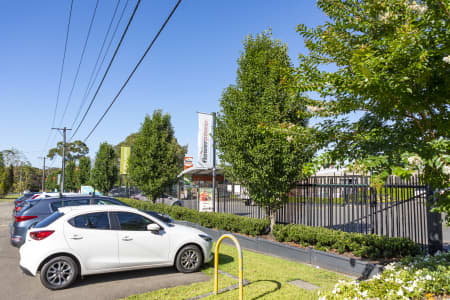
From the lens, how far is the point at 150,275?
666 cm

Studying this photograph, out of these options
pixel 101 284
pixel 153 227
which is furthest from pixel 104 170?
pixel 101 284

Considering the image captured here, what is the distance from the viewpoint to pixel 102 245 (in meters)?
6.12

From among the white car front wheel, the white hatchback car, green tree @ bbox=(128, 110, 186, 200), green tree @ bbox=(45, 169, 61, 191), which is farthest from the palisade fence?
green tree @ bbox=(45, 169, 61, 191)

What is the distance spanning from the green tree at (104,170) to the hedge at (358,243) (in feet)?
88.1

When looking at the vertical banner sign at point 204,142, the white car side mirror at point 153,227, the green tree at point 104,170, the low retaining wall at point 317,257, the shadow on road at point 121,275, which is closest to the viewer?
the shadow on road at point 121,275

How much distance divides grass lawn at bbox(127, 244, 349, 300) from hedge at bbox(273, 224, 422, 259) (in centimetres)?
87

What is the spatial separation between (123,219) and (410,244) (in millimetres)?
6545

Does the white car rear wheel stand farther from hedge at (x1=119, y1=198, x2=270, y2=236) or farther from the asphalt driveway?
hedge at (x1=119, y1=198, x2=270, y2=236)

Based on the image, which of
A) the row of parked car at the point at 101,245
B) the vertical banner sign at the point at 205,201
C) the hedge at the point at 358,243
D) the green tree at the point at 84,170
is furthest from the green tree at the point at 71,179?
the hedge at the point at 358,243

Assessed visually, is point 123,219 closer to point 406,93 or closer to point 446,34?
point 406,93

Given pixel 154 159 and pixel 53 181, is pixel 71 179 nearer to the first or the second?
pixel 53 181

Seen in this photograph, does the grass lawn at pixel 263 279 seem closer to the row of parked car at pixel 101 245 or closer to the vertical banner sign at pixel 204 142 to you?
the row of parked car at pixel 101 245

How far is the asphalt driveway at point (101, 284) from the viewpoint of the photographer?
5.53 m

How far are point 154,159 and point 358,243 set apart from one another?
13325mm
